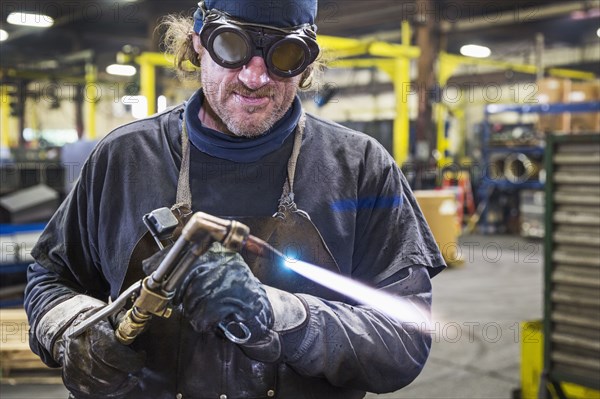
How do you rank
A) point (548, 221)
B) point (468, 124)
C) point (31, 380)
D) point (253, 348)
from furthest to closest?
point (468, 124), point (31, 380), point (548, 221), point (253, 348)

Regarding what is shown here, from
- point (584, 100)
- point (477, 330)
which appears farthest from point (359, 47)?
point (477, 330)

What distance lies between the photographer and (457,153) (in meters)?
16.6

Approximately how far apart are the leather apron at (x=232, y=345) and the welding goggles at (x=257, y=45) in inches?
9.2

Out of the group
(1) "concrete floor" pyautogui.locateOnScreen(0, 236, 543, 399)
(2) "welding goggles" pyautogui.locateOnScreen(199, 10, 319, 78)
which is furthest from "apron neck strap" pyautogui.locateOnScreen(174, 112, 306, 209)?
(1) "concrete floor" pyautogui.locateOnScreen(0, 236, 543, 399)

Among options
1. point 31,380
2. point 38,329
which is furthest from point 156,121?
point 31,380

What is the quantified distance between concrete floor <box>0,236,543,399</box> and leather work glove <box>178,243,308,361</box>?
2.56m

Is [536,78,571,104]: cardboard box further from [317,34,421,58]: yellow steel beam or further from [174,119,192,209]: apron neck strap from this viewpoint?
[174,119,192,209]: apron neck strap

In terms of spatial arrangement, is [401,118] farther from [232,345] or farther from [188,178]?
[232,345]

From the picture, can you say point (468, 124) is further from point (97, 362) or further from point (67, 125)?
point (97, 362)

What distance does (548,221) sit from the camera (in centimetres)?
280

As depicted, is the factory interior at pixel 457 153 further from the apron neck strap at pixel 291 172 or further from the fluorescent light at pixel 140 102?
the apron neck strap at pixel 291 172

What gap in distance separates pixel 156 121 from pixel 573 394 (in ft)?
8.02

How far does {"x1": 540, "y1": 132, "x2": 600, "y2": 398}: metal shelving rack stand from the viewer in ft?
8.84

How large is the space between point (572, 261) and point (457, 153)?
560 inches
